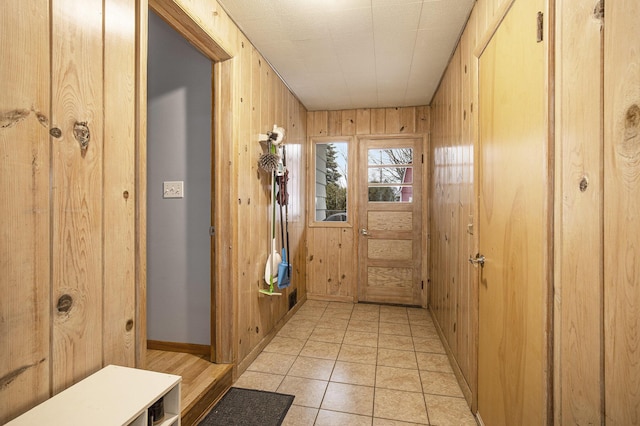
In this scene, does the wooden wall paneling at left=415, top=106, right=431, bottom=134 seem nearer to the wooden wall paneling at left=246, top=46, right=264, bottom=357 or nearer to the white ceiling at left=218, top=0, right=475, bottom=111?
the white ceiling at left=218, top=0, right=475, bottom=111

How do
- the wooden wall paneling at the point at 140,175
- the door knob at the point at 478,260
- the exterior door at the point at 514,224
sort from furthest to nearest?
the door knob at the point at 478,260 < the wooden wall paneling at the point at 140,175 < the exterior door at the point at 514,224

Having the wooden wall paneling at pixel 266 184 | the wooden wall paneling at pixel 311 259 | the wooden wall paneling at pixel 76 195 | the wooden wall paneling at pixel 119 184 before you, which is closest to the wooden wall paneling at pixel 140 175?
the wooden wall paneling at pixel 119 184

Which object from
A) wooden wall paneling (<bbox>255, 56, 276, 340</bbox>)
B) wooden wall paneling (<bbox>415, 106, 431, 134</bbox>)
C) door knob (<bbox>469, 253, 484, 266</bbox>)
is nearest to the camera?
door knob (<bbox>469, 253, 484, 266</bbox>)

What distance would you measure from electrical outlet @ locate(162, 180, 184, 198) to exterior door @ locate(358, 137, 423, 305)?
93.4 inches

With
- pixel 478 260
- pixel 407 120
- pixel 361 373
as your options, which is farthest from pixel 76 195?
pixel 407 120

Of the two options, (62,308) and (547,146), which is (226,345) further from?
(547,146)

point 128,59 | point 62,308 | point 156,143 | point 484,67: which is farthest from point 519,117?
point 156,143

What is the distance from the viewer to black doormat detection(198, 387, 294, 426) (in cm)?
179

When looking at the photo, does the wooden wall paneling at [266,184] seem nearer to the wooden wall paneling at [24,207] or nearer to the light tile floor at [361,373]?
the light tile floor at [361,373]

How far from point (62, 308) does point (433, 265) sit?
137 inches

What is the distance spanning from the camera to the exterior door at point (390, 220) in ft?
13.1

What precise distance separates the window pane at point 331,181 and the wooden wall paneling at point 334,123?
149mm

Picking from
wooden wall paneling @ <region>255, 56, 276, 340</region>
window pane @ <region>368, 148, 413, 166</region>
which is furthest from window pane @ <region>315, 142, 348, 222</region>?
wooden wall paneling @ <region>255, 56, 276, 340</region>

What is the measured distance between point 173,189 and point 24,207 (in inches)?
61.7
